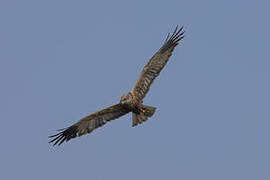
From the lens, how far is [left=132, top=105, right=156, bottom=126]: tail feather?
14.0 m

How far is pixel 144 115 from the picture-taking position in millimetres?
14070

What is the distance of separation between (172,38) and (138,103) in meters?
3.30

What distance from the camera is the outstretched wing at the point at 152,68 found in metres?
14.8

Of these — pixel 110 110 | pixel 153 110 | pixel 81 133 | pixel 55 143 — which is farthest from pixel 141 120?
pixel 55 143

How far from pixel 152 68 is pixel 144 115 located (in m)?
1.92

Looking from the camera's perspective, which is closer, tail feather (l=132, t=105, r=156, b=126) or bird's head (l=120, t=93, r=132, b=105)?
tail feather (l=132, t=105, r=156, b=126)

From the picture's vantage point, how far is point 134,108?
14227mm

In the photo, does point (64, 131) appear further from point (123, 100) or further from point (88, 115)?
point (123, 100)

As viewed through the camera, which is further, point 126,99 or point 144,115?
point 126,99

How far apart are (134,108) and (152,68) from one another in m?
1.75

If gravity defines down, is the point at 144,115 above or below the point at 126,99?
below

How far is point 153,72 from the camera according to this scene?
15.1 metres

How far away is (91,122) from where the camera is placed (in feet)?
50.1

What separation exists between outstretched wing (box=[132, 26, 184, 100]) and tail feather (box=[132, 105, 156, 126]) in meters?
0.68
